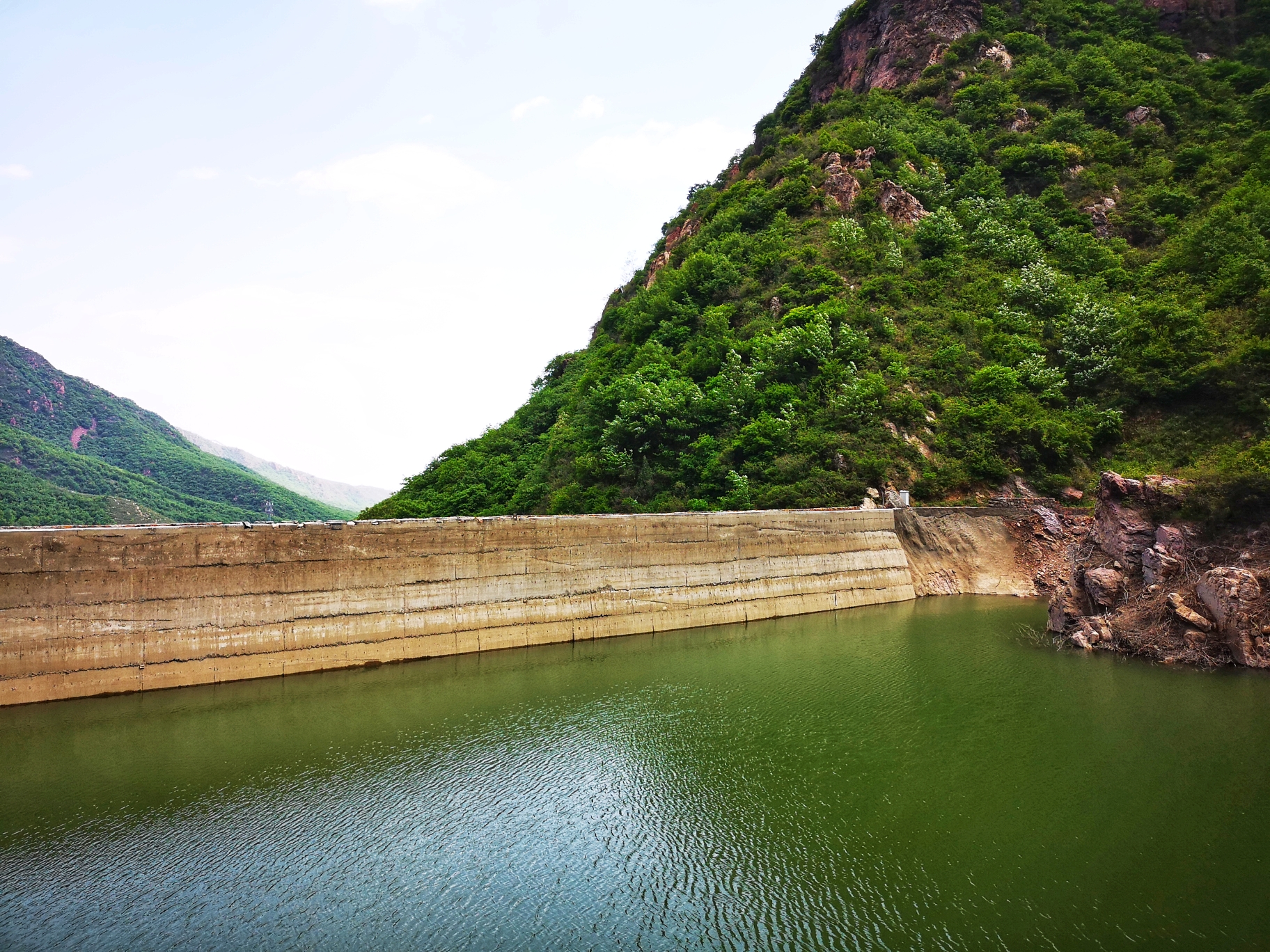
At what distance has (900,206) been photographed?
4391 centimetres

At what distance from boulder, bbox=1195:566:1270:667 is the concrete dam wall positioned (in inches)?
501

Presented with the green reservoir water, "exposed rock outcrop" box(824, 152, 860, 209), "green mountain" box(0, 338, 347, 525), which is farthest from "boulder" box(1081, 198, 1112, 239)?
"green mountain" box(0, 338, 347, 525)

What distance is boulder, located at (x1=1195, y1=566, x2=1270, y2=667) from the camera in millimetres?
17016

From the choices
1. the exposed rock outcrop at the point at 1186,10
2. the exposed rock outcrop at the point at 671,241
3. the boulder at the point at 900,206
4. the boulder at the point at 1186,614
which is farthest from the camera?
the exposed rock outcrop at the point at 1186,10

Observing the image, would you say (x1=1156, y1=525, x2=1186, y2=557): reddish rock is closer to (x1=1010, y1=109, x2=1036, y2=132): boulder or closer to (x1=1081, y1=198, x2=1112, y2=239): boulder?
(x1=1081, y1=198, x2=1112, y2=239): boulder

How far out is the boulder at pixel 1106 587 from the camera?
2061 cm

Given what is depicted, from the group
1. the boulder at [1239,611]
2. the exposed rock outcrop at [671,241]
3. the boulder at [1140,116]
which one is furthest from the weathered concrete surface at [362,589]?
the boulder at [1140,116]

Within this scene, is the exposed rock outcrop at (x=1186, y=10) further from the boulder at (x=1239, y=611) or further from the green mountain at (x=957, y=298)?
the boulder at (x=1239, y=611)

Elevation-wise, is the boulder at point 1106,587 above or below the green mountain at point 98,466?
below

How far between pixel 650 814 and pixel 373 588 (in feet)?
37.4


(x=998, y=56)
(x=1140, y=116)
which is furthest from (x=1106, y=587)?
(x=998, y=56)

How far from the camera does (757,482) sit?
106 ft

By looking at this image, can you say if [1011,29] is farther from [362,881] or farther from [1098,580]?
[362,881]

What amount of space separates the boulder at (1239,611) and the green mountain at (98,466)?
62272 mm
